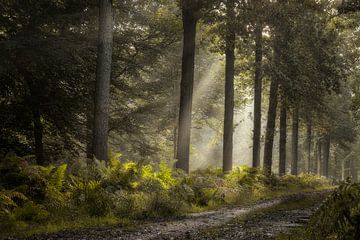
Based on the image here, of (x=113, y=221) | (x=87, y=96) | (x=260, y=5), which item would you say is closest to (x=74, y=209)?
(x=113, y=221)

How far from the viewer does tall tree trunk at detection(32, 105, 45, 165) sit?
16.5m

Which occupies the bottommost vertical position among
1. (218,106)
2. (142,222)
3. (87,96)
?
(142,222)

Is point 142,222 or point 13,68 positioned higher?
point 13,68

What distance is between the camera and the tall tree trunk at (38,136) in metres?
16.5

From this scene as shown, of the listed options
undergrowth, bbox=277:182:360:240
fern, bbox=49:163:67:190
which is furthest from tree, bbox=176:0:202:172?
undergrowth, bbox=277:182:360:240

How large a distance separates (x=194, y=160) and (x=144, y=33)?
3458 cm

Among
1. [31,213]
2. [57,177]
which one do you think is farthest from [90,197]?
[31,213]

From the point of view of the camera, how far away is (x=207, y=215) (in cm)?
1162

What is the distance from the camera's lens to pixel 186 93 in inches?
698

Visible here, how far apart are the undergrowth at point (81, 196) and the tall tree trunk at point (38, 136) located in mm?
5066

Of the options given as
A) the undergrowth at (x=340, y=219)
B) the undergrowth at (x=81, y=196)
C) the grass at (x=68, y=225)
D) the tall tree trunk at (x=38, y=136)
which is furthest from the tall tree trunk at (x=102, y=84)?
the undergrowth at (x=340, y=219)

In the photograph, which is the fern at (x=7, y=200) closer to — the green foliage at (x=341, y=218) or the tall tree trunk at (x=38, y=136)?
the green foliage at (x=341, y=218)

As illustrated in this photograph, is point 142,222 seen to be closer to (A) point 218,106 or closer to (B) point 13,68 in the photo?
(B) point 13,68

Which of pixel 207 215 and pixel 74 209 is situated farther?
pixel 207 215
